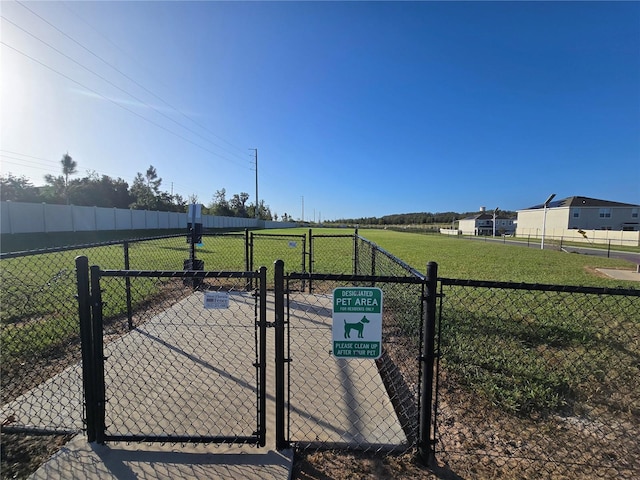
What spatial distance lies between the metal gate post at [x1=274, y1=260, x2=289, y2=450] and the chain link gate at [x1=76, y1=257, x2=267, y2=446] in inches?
4.0

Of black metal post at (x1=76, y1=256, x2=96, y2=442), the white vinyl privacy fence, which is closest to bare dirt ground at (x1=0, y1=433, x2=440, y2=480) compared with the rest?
black metal post at (x1=76, y1=256, x2=96, y2=442)

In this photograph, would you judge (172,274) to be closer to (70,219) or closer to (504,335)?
(504,335)

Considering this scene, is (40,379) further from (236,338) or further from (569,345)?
(569,345)

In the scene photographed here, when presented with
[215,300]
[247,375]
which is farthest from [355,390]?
[215,300]

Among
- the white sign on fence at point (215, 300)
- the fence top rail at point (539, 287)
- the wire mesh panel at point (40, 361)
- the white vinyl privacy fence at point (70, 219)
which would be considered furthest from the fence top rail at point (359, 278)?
the white vinyl privacy fence at point (70, 219)

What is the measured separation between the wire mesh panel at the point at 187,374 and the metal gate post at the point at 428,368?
117 centimetres

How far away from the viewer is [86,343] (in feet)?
7.51

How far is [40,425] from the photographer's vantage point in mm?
2523

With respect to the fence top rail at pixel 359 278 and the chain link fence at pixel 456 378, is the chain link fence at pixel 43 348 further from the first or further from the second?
the fence top rail at pixel 359 278

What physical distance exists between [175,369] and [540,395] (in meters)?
3.83

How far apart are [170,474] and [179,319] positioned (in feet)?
10.7

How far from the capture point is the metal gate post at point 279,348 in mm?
2209

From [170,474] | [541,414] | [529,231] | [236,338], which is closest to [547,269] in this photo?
[541,414]

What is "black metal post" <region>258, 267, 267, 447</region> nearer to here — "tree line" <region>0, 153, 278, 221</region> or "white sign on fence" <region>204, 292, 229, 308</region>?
"white sign on fence" <region>204, 292, 229, 308</region>
